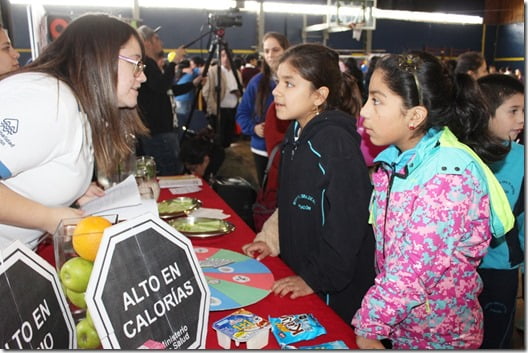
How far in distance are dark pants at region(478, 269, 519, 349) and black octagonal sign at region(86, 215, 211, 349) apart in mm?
1252

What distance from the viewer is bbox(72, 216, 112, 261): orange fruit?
24.6 inches

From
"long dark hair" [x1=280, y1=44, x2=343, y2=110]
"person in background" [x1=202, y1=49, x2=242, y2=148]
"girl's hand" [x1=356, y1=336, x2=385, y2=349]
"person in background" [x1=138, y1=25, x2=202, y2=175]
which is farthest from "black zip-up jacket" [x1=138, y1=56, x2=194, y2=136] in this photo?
"person in background" [x1=202, y1=49, x2=242, y2=148]

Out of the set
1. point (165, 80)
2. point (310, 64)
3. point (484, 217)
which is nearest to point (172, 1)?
point (165, 80)

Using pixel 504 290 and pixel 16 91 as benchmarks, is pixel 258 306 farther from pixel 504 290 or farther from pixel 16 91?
pixel 504 290

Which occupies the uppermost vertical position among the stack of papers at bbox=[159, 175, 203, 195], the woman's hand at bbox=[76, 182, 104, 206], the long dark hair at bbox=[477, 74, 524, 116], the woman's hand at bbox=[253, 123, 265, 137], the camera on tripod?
the camera on tripod

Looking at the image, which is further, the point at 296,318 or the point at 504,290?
the point at 504,290

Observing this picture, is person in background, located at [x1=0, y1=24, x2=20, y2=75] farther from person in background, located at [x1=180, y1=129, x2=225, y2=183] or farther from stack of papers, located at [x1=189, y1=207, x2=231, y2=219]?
person in background, located at [x1=180, y1=129, x2=225, y2=183]

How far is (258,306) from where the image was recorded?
3.19 feet

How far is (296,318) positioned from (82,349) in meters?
0.42

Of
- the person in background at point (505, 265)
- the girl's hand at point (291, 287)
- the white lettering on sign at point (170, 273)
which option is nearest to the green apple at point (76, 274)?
the white lettering on sign at point (170, 273)

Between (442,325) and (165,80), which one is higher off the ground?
(165,80)

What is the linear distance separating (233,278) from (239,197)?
55.7 inches

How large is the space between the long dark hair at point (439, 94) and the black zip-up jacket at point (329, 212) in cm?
21

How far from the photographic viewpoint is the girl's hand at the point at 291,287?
1029mm
